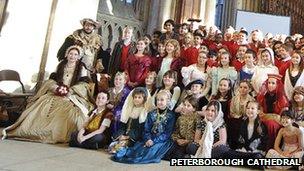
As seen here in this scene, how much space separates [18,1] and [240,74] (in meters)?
3.59

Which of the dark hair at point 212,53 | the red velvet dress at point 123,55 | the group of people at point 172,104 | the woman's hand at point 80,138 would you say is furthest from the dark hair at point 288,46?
the woman's hand at point 80,138

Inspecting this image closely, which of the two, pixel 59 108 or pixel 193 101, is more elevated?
pixel 193 101

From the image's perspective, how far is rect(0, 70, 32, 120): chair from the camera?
510 centimetres

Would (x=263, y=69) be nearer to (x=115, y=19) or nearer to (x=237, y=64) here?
(x=237, y=64)

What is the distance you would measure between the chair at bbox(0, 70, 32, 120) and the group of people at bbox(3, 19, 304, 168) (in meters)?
0.71

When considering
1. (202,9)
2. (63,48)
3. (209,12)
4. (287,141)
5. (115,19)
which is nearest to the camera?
(287,141)

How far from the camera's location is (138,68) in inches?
194

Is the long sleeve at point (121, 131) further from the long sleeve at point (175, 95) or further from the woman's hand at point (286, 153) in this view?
Result: the woman's hand at point (286, 153)

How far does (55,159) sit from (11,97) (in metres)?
2.39

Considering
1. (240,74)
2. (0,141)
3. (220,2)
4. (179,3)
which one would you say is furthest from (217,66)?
(220,2)

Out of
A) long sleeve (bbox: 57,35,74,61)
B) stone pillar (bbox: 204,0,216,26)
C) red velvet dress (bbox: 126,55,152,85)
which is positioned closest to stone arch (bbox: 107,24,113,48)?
stone pillar (bbox: 204,0,216,26)

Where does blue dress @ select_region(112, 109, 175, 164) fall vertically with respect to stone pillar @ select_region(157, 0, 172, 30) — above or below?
below

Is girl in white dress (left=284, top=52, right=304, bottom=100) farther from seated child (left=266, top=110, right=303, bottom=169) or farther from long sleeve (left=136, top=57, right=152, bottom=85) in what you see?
long sleeve (left=136, top=57, right=152, bottom=85)

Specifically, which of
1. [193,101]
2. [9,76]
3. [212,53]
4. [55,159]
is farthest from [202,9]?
[55,159]
